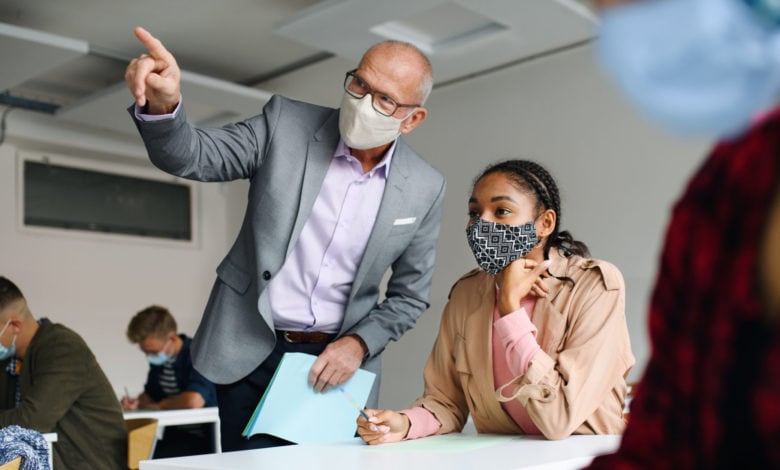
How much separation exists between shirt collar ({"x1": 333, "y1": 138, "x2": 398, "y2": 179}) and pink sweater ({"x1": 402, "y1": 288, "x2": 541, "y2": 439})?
0.46 m

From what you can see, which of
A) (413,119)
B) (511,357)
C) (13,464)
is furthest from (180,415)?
(511,357)

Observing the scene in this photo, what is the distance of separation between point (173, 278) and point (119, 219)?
709mm

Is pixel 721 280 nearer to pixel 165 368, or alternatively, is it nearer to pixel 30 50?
pixel 165 368

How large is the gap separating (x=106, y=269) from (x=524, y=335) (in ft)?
20.5

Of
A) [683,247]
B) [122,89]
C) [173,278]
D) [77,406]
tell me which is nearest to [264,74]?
[122,89]

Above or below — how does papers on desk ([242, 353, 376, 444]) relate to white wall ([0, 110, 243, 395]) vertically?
below

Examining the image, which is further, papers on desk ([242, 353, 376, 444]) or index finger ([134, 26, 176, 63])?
papers on desk ([242, 353, 376, 444])

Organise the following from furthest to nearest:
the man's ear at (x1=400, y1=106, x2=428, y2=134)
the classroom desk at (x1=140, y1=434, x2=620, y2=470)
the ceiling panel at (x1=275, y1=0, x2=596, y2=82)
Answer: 1. the ceiling panel at (x1=275, y1=0, x2=596, y2=82)
2. the man's ear at (x1=400, y1=106, x2=428, y2=134)
3. the classroom desk at (x1=140, y1=434, x2=620, y2=470)

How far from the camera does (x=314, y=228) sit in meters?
2.21

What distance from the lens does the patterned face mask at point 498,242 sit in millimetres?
2074

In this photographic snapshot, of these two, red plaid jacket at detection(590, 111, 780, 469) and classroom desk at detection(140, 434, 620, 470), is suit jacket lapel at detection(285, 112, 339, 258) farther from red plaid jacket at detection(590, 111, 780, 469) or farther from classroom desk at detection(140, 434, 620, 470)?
red plaid jacket at detection(590, 111, 780, 469)

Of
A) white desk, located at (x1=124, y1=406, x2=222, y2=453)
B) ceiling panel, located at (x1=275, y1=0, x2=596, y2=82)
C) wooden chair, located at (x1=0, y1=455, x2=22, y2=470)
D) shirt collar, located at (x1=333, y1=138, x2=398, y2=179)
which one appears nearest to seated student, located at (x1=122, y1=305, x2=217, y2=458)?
white desk, located at (x1=124, y1=406, x2=222, y2=453)

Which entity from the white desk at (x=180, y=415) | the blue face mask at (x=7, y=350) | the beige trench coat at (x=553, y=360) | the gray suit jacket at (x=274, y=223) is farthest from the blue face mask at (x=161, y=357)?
the beige trench coat at (x=553, y=360)

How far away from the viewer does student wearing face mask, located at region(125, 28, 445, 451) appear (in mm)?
2139
